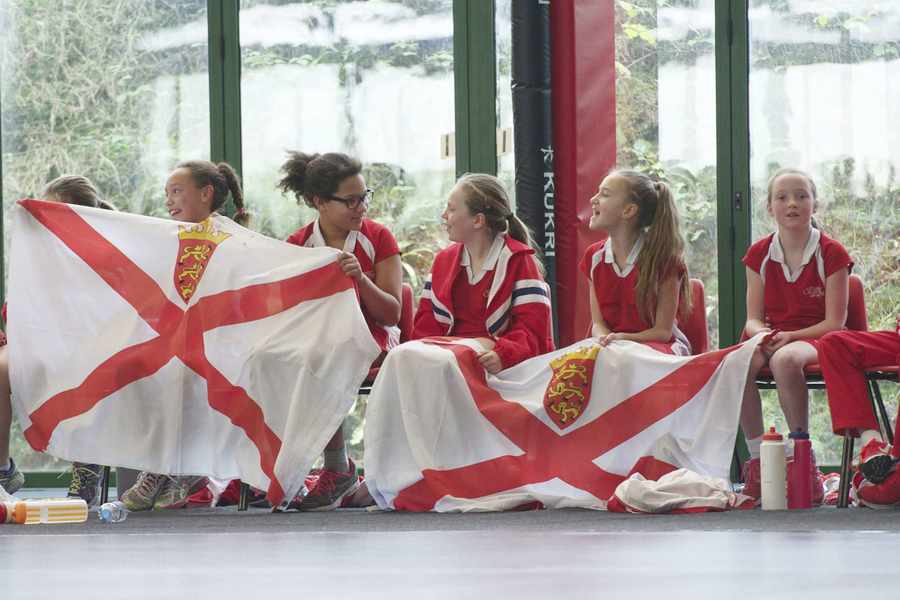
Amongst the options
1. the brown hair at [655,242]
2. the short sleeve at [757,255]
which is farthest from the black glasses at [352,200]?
the short sleeve at [757,255]

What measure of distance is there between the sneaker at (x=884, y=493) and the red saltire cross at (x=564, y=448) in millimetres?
576

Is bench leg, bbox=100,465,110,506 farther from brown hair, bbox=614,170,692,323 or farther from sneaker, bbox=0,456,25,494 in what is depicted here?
brown hair, bbox=614,170,692,323

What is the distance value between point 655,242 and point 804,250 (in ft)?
1.63

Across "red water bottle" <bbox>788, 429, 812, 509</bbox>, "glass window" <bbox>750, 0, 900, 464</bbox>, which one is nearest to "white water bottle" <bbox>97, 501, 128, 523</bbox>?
"red water bottle" <bbox>788, 429, 812, 509</bbox>

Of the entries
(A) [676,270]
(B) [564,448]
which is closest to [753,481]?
(B) [564,448]

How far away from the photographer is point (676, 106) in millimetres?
6305

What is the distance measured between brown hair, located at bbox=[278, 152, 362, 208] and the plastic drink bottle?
1.33m

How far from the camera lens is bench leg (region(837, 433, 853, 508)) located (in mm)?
4312

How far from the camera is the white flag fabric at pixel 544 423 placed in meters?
4.44

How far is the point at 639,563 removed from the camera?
2674mm

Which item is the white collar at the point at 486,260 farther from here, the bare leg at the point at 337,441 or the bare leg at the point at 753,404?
the bare leg at the point at 753,404

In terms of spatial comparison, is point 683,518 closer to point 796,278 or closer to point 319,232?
point 796,278

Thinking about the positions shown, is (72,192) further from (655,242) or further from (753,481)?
(753,481)

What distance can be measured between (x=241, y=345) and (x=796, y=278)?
1.80 meters
